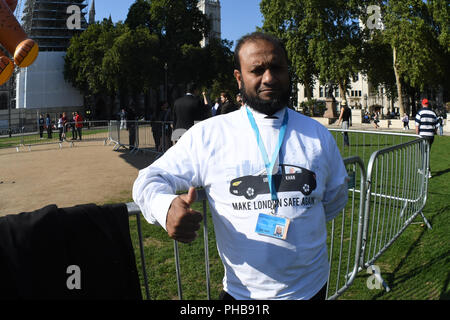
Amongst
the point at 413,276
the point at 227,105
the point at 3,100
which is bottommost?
the point at 413,276

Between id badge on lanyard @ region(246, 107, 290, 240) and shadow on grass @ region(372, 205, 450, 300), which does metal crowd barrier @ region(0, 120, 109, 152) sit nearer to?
shadow on grass @ region(372, 205, 450, 300)

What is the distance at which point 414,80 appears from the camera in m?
35.2

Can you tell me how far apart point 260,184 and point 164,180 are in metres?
0.44

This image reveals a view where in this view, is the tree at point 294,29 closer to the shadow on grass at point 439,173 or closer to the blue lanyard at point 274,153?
the shadow on grass at point 439,173

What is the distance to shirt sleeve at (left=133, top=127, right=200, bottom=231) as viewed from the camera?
5.57 feet

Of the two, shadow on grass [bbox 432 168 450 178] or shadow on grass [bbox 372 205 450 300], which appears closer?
shadow on grass [bbox 372 205 450 300]

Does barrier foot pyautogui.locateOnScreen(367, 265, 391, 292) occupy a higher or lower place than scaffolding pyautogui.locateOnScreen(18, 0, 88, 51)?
lower

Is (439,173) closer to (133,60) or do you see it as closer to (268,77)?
(268,77)

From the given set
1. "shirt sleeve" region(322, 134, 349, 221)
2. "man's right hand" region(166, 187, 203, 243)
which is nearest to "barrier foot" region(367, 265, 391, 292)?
"shirt sleeve" region(322, 134, 349, 221)

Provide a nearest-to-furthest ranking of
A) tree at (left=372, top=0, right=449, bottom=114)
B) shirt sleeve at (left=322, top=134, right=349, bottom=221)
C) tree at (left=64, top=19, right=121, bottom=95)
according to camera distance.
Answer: shirt sleeve at (left=322, top=134, right=349, bottom=221) < tree at (left=372, top=0, right=449, bottom=114) < tree at (left=64, top=19, right=121, bottom=95)

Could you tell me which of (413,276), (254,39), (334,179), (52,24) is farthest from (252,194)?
(52,24)

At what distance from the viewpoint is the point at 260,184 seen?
1.81 metres

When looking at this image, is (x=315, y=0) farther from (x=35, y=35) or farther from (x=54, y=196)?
(x=35, y=35)
